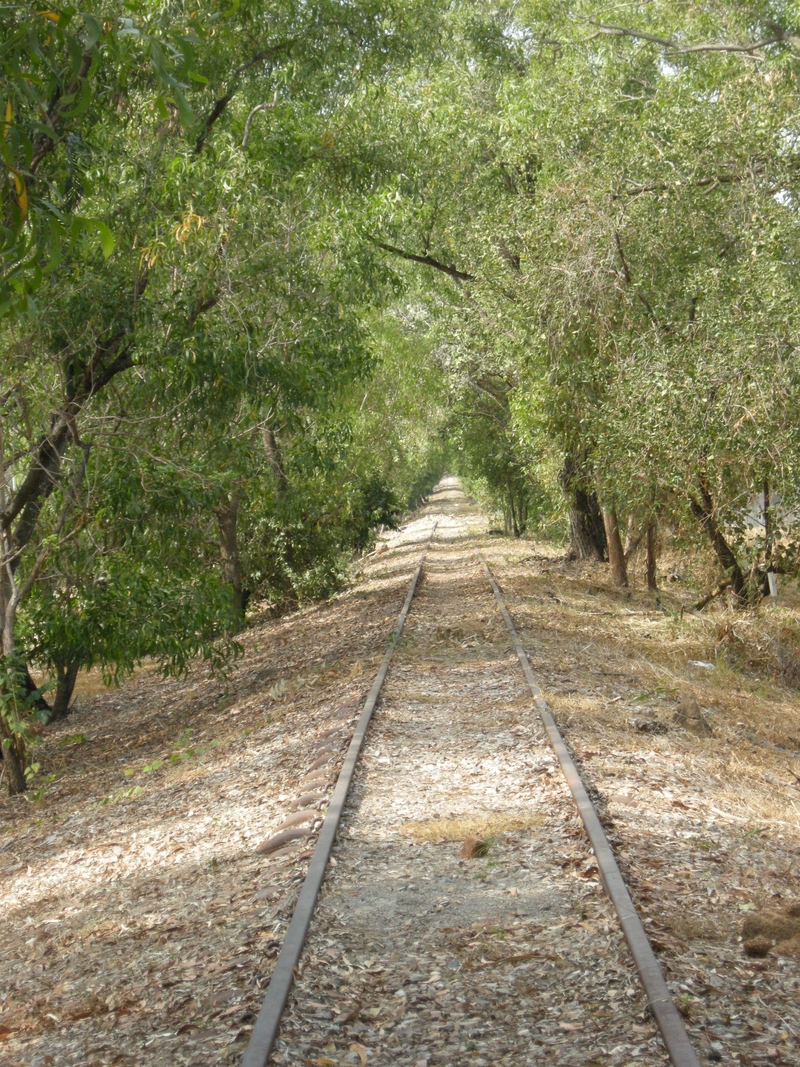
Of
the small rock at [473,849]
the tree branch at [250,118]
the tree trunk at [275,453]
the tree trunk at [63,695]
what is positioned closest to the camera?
the small rock at [473,849]

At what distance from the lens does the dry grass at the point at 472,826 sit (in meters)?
6.19

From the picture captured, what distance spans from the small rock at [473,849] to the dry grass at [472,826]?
0.14 metres

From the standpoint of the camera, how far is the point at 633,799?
6.66 metres

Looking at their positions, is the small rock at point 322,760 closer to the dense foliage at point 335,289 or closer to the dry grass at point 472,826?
the dry grass at point 472,826

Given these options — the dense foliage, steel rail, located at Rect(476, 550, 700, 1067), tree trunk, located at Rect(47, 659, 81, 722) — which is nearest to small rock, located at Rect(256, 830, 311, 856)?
steel rail, located at Rect(476, 550, 700, 1067)

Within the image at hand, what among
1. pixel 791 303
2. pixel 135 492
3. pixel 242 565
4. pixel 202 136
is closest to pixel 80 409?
pixel 135 492

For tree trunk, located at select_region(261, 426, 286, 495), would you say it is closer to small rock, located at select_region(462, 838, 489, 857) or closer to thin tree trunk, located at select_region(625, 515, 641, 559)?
thin tree trunk, located at select_region(625, 515, 641, 559)

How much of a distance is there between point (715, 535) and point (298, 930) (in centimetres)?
1049

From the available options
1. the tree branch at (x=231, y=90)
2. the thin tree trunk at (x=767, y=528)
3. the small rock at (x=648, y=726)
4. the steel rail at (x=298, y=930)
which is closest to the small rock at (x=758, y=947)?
the steel rail at (x=298, y=930)

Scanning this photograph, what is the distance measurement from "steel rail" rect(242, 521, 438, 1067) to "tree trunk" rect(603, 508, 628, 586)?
11.5m

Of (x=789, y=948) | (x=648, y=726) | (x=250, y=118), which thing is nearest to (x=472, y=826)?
(x=789, y=948)

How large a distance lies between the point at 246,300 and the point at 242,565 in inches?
424

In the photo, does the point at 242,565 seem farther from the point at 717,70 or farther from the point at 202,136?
the point at 717,70

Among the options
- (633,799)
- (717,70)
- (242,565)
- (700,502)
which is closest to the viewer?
(633,799)
